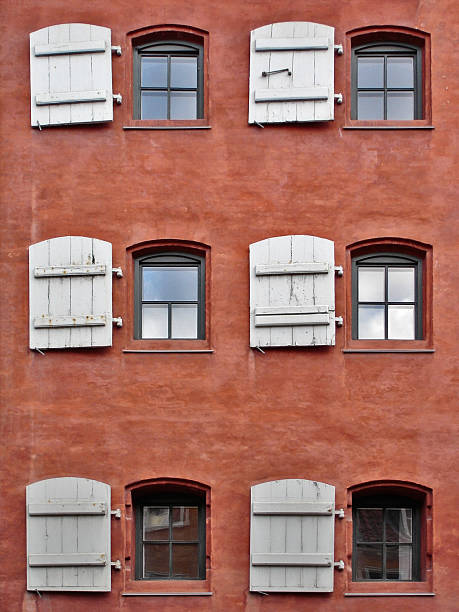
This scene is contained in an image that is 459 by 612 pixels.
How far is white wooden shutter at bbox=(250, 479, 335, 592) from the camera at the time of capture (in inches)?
339

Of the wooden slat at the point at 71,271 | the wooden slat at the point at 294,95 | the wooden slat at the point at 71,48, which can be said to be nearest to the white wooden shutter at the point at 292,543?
the wooden slat at the point at 71,271

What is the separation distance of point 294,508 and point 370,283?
2682 mm

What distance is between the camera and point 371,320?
915 centimetres

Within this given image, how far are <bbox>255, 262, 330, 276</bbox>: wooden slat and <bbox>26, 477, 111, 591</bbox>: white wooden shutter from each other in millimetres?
2964

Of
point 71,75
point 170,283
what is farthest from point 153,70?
point 170,283

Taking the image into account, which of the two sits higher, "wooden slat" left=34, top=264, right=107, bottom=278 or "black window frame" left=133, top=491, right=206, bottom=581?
"wooden slat" left=34, top=264, right=107, bottom=278

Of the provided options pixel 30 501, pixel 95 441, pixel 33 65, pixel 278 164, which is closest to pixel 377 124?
pixel 278 164

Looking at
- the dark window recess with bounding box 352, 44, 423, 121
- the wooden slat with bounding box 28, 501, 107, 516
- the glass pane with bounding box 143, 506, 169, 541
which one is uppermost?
the dark window recess with bounding box 352, 44, 423, 121

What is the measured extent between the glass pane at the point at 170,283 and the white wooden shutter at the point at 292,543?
2.46 meters

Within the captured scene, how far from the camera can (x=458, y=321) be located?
8930mm

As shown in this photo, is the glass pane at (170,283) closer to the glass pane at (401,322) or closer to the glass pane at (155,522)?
the glass pane at (401,322)

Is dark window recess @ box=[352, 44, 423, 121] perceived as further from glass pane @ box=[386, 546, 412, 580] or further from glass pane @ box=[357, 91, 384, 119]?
glass pane @ box=[386, 546, 412, 580]

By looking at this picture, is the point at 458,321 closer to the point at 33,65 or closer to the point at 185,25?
the point at 185,25

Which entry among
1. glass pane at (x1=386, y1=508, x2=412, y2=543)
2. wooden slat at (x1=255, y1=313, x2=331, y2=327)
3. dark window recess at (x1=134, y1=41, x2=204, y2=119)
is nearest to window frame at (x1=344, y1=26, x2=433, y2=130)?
dark window recess at (x1=134, y1=41, x2=204, y2=119)
